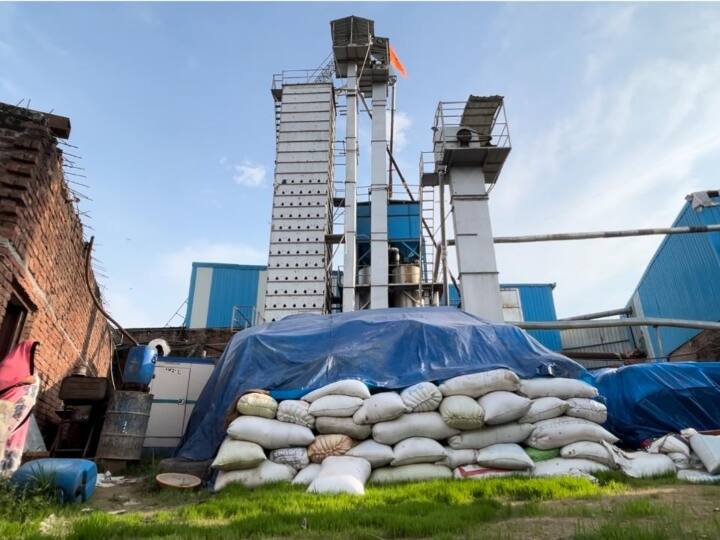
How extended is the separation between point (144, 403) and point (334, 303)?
8050 mm

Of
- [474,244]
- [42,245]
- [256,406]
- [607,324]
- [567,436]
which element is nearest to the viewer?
[567,436]

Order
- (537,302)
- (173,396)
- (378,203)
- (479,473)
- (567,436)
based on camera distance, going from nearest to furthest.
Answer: (479,473) → (567,436) → (173,396) → (378,203) → (537,302)

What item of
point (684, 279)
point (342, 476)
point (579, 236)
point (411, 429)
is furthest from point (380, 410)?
point (684, 279)

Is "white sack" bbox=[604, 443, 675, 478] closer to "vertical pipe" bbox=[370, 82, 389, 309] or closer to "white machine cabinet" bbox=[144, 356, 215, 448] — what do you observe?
"white machine cabinet" bbox=[144, 356, 215, 448]

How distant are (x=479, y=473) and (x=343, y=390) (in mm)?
1638

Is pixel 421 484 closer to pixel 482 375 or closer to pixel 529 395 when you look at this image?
pixel 482 375

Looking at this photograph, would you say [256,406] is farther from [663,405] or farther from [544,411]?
[663,405]

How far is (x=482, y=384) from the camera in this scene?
5.16 metres

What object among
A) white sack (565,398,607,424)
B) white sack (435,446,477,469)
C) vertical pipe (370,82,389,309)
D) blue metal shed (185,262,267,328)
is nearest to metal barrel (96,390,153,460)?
white sack (435,446,477,469)

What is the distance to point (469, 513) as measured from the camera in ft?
9.98

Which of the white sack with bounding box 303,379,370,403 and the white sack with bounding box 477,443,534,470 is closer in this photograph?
the white sack with bounding box 477,443,534,470

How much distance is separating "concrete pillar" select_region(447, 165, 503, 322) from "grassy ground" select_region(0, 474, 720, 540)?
5311 millimetres

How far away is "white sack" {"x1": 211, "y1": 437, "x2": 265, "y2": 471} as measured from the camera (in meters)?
4.57

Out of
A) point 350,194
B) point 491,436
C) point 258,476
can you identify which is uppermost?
point 350,194
